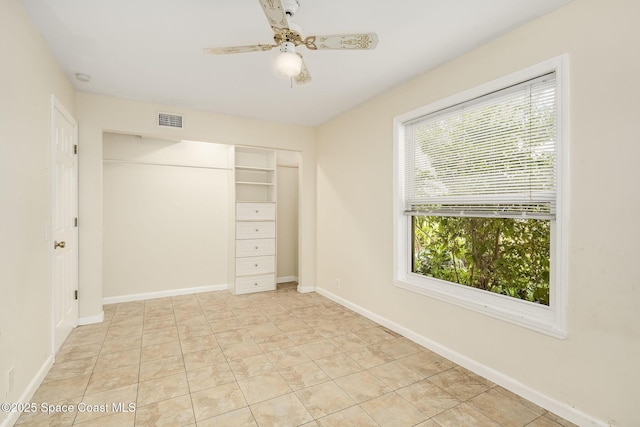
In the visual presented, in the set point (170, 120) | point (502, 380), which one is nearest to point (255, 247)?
point (170, 120)

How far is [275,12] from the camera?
1509 millimetres

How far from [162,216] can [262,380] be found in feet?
10.1

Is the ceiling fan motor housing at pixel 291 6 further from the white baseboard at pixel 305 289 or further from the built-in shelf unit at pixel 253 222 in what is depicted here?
the white baseboard at pixel 305 289

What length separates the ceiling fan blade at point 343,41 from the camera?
1707mm

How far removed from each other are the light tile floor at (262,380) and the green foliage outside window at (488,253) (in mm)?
712

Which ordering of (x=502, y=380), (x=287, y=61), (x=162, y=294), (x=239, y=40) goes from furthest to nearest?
(x=162, y=294) → (x=239, y=40) → (x=502, y=380) → (x=287, y=61)

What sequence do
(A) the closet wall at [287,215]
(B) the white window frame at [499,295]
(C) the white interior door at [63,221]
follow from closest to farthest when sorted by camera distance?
(B) the white window frame at [499,295] → (C) the white interior door at [63,221] → (A) the closet wall at [287,215]

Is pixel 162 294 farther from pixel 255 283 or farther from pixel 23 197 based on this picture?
pixel 23 197

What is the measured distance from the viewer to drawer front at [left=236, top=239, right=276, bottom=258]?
15.0 feet

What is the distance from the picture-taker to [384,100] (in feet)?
10.9

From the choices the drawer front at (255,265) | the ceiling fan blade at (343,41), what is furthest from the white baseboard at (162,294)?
the ceiling fan blade at (343,41)

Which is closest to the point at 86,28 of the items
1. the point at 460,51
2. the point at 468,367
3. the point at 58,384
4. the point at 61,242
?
the point at 61,242

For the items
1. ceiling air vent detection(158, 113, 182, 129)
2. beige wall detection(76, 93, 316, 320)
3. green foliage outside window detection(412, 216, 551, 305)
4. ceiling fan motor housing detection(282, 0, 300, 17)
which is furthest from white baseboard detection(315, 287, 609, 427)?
ceiling air vent detection(158, 113, 182, 129)

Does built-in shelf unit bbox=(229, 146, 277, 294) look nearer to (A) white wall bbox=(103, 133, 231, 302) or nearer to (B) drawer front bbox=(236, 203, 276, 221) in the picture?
(B) drawer front bbox=(236, 203, 276, 221)
